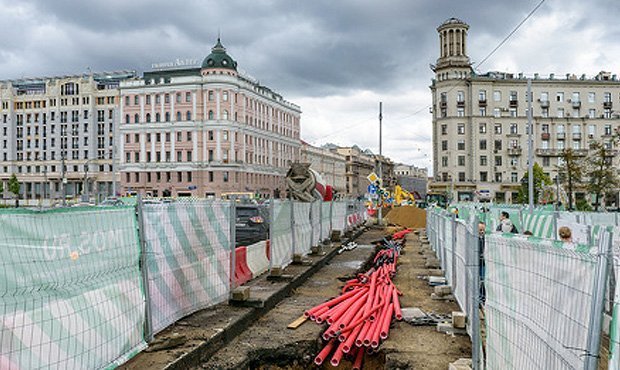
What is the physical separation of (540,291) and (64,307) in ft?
13.2

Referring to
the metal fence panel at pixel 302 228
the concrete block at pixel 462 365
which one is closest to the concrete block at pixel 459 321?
the concrete block at pixel 462 365

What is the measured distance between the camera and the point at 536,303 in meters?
3.96

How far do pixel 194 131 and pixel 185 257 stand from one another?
77.4m

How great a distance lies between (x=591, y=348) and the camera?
292 centimetres

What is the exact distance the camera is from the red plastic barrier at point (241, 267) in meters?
10.6

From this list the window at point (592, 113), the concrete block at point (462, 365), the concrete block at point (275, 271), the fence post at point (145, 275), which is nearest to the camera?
the concrete block at point (462, 365)

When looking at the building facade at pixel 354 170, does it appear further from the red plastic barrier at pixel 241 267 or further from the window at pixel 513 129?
the red plastic barrier at pixel 241 267

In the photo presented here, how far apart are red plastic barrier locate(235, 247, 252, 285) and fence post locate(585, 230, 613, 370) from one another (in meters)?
8.11

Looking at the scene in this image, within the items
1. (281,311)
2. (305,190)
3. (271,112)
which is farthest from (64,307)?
(271,112)

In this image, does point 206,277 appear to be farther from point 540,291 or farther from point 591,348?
point 591,348

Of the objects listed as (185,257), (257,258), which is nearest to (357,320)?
(185,257)

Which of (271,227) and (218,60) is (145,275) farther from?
(218,60)

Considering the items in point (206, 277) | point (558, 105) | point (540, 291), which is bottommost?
point (206, 277)

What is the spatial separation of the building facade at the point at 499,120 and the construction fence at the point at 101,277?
3141 inches
